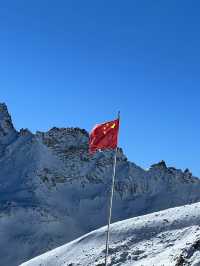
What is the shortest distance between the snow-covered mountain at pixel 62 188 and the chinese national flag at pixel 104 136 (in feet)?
195

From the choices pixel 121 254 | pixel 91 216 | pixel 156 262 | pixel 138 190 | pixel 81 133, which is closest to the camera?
pixel 156 262

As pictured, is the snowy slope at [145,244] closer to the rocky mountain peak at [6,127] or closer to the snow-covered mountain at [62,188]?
the snow-covered mountain at [62,188]

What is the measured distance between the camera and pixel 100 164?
126188mm

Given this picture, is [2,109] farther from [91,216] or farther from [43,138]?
[91,216]

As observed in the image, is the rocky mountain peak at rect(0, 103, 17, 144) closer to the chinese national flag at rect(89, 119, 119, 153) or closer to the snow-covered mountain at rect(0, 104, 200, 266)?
the snow-covered mountain at rect(0, 104, 200, 266)

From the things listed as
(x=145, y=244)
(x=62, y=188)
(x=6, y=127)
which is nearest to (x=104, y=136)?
(x=145, y=244)

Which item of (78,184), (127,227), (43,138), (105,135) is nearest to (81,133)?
(43,138)

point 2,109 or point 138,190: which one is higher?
point 2,109

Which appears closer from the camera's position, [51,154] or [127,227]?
[127,227]

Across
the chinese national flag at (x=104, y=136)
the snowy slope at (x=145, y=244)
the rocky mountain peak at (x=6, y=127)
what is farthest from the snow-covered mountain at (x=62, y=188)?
the chinese national flag at (x=104, y=136)

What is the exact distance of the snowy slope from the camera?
4928cm

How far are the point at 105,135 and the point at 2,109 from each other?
343 feet

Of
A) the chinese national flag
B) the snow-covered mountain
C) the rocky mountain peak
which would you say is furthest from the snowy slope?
the rocky mountain peak

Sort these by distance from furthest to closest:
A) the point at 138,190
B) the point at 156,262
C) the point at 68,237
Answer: the point at 138,190 < the point at 68,237 < the point at 156,262
